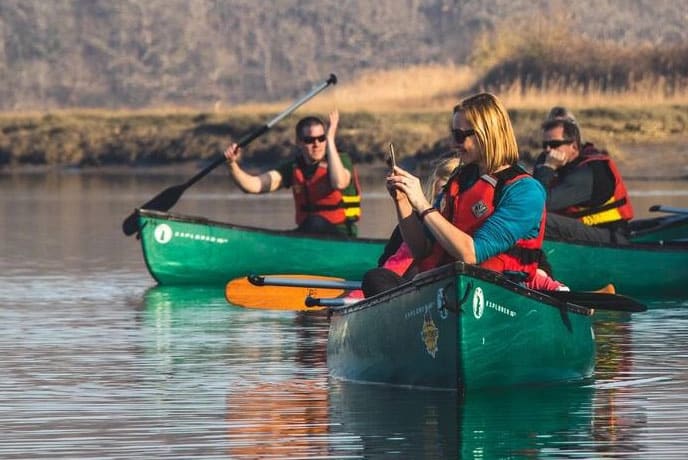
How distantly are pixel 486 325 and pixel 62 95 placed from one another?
79.7 metres

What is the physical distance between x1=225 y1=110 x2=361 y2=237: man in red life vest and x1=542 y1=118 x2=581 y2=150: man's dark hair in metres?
2.04

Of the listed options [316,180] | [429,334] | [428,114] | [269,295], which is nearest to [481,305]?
[429,334]

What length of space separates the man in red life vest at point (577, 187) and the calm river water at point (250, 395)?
38.4 inches

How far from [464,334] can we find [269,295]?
5.31 meters

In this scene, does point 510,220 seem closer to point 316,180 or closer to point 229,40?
point 316,180

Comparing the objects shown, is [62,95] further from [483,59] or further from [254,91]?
[483,59]

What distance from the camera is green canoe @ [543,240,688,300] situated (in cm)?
1747

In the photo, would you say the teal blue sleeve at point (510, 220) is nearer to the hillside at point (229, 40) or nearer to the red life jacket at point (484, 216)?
the red life jacket at point (484, 216)

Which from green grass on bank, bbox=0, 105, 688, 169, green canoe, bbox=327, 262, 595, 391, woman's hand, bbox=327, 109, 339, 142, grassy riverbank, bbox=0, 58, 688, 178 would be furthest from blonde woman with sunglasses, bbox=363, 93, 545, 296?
green grass on bank, bbox=0, 105, 688, 169

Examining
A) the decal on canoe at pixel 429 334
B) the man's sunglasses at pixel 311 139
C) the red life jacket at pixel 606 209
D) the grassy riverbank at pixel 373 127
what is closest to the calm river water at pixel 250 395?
the decal on canoe at pixel 429 334

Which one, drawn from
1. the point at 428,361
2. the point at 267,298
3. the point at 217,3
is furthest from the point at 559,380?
the point at 217,3

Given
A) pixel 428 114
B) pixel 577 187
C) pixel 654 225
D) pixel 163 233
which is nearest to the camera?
pixel 577 187

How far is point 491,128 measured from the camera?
10625 mm

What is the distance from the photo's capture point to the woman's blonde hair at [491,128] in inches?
415
